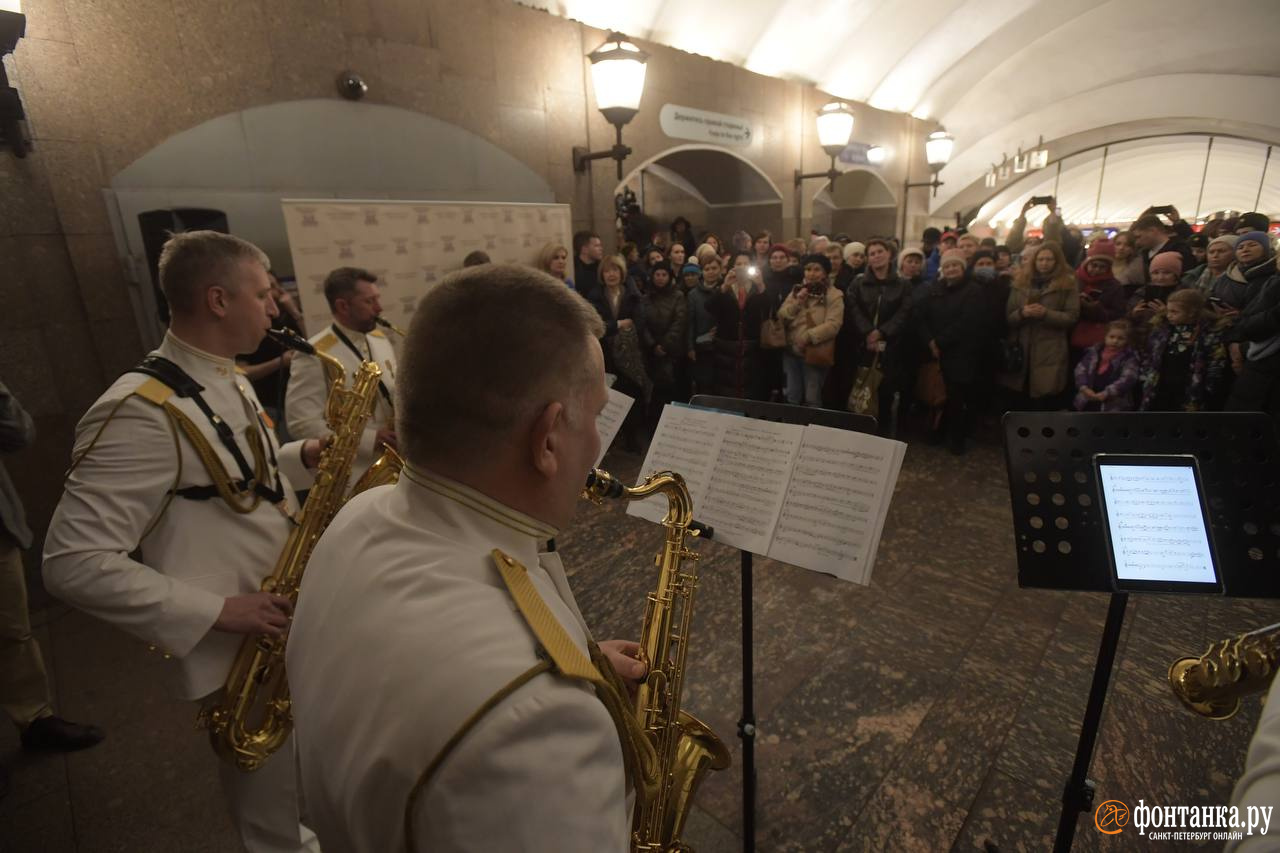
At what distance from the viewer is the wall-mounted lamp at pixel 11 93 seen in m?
2.79

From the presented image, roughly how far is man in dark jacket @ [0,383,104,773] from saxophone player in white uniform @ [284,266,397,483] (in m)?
0.91

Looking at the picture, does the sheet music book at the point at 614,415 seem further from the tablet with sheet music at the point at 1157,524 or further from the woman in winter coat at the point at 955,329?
the woman in winter coat at the point at 955,329

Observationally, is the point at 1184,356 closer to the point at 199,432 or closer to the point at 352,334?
the point at 352,334

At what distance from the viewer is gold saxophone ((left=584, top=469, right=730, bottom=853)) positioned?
1366mm

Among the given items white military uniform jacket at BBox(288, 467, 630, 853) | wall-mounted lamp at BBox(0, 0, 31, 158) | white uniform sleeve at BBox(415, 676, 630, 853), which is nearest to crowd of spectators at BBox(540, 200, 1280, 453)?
wall-mounted lamp at BBox(0, 0, 31, 158)

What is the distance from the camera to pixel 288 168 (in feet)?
14.0

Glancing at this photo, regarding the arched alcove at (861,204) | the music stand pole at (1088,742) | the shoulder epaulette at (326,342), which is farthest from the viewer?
the arched alcove at (861,204)

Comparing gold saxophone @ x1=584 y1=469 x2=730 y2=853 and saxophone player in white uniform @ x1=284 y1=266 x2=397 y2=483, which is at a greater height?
saxophone player in white uniform @ x1=284 y1=266 x2=397 y2=483

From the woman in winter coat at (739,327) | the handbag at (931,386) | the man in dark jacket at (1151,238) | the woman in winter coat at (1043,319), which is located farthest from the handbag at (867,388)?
the man in dark jacket at (1151,238)

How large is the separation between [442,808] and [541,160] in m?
5.82

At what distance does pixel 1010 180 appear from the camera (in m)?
12.7

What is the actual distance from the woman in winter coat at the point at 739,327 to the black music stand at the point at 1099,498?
159 inches

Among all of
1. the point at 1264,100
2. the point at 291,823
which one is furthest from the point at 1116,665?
the point at 1264,100

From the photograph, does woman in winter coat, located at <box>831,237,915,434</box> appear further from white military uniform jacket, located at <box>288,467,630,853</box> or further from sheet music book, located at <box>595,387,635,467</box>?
white military uniform jacket, located at <box>288,467,630,853</box>
